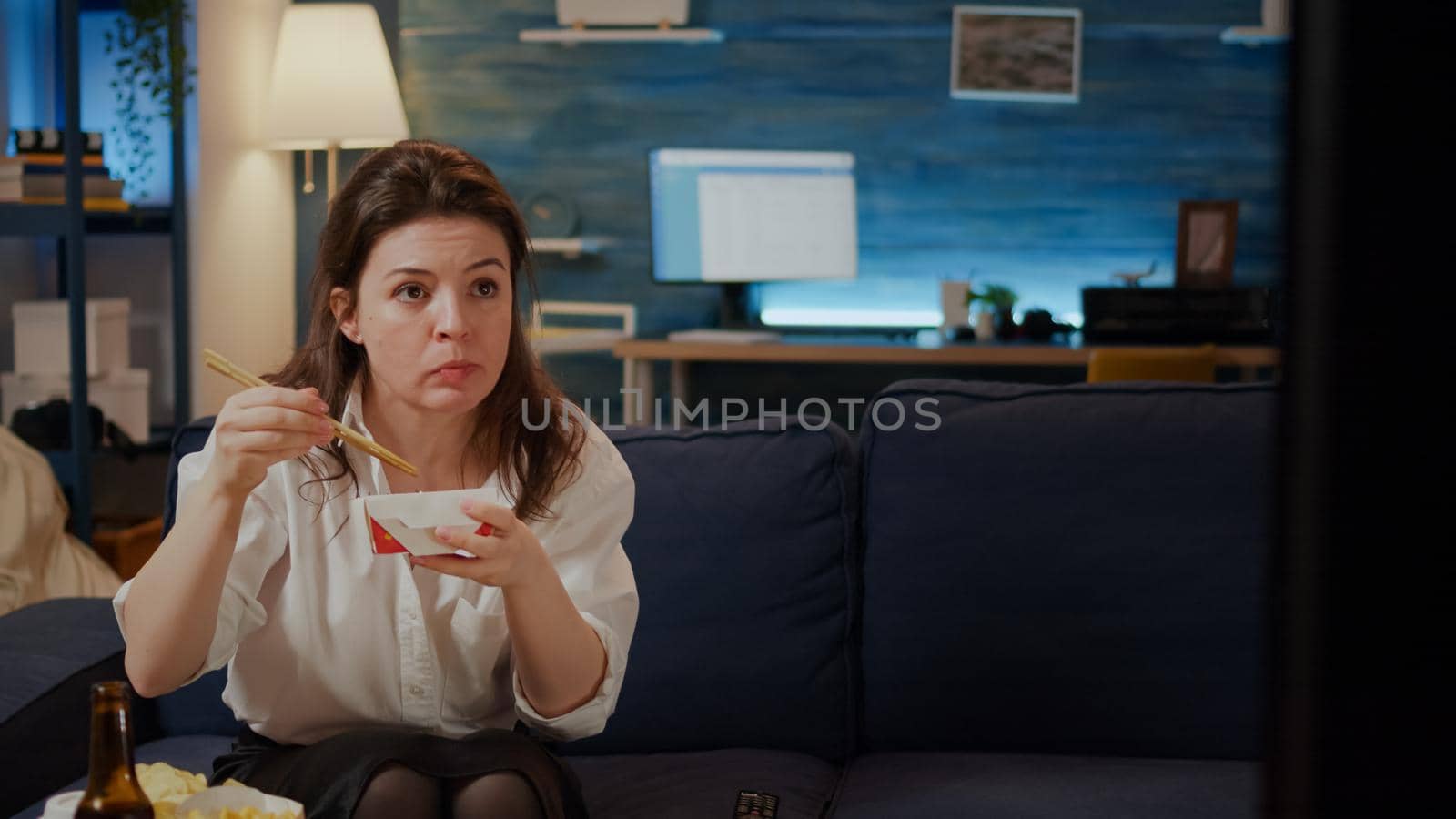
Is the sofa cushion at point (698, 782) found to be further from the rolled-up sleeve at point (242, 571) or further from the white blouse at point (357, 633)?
the rolled-up sleeve at point (242, 571)

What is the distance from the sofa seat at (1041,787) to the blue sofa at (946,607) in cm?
1

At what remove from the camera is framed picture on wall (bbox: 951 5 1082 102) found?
4.05m

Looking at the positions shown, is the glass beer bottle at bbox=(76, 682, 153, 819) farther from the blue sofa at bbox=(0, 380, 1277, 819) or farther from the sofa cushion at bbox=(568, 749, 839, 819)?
the blue sofa at bbox=(0, 380, 1277, 819)

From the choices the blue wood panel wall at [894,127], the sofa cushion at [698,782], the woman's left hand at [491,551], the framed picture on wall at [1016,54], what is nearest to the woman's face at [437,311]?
the woman's left hand at [491,551]

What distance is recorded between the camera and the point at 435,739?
3.94 feet

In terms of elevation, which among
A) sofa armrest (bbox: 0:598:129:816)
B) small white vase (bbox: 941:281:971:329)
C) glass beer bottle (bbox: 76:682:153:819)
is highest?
small white vase (bbox: 941:281:971:329)

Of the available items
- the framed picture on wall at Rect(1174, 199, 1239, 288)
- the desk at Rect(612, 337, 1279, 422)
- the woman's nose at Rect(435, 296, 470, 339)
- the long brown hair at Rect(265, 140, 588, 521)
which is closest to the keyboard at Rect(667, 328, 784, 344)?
the desk at Rect(612, 337, 1279, 422)

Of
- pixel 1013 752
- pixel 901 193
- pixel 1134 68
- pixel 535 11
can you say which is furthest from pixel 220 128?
pixel 1013 752

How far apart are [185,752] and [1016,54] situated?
324 cm

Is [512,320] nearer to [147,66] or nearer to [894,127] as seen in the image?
[147,66]

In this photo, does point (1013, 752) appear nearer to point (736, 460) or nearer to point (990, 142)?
point (736, 460)

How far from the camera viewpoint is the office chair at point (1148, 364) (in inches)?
125

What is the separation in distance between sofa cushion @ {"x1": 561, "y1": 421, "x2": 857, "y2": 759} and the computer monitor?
7.67 ft

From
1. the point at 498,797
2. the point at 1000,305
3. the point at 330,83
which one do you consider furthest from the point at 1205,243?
the point at 498,797
